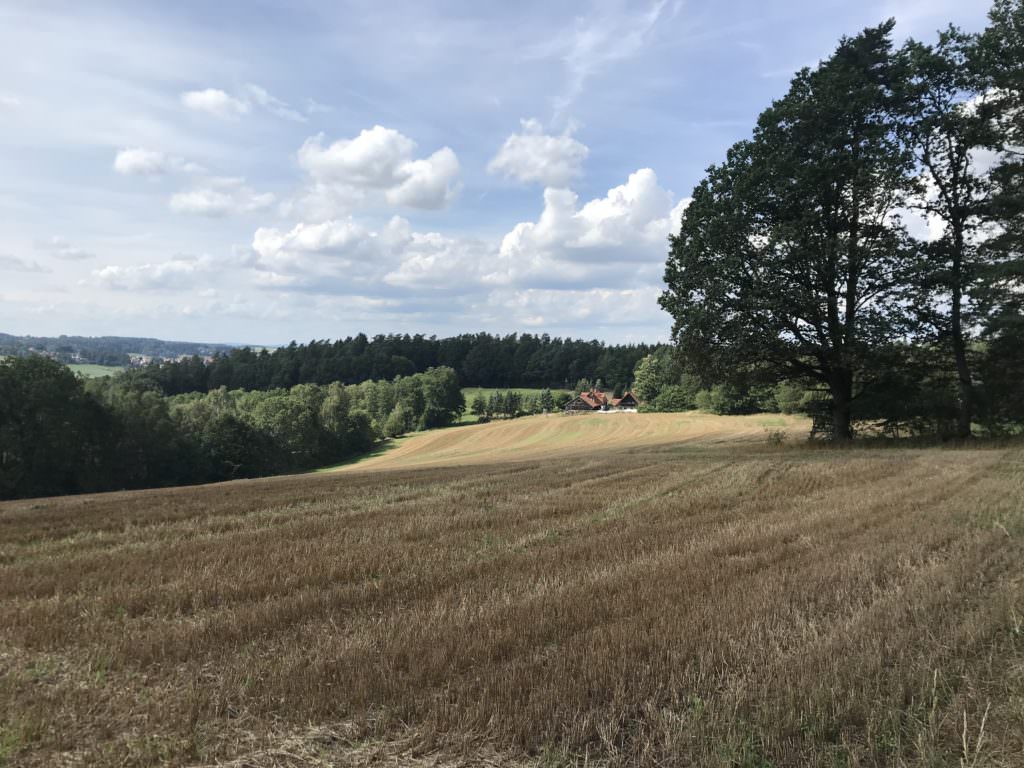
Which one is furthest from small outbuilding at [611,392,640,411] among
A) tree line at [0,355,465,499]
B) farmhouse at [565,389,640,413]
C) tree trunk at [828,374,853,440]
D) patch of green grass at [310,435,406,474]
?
tree trunk at [828,374,853,440]

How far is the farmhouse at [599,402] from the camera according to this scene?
127 metres

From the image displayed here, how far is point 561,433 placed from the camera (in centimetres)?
6638

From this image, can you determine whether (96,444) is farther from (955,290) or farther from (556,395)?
(556,395)

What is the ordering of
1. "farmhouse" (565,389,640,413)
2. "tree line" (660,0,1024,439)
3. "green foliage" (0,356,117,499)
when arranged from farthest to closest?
"farmhouse" (565,389,640,413) < "green foliage" (0,356,117,499) < "tree line" (660,0,1024,439)

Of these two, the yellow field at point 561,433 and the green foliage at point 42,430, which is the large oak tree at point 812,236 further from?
the green foliage at point 42,430

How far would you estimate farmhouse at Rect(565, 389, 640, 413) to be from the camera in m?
127

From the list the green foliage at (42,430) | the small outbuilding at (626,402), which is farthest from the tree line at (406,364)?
the green foliage at (42,430)

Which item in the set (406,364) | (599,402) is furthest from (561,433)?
(406,364)

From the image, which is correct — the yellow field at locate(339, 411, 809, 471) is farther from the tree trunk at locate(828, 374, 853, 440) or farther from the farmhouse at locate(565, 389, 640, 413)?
the farmhouse at locate(565, 389, 640, 413)

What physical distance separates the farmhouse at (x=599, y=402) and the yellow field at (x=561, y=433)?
2027 inches

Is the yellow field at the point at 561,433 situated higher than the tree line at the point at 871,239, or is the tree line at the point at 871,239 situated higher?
the tree line at the point at 871,239

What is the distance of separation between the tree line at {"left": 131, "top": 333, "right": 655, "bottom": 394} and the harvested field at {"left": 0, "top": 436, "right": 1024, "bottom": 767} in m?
134

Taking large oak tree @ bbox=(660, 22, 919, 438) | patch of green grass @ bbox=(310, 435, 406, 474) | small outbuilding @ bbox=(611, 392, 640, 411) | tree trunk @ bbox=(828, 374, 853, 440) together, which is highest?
large oak tree @ bbox=(660, 22, 919, 438)

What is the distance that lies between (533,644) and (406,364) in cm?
14834
